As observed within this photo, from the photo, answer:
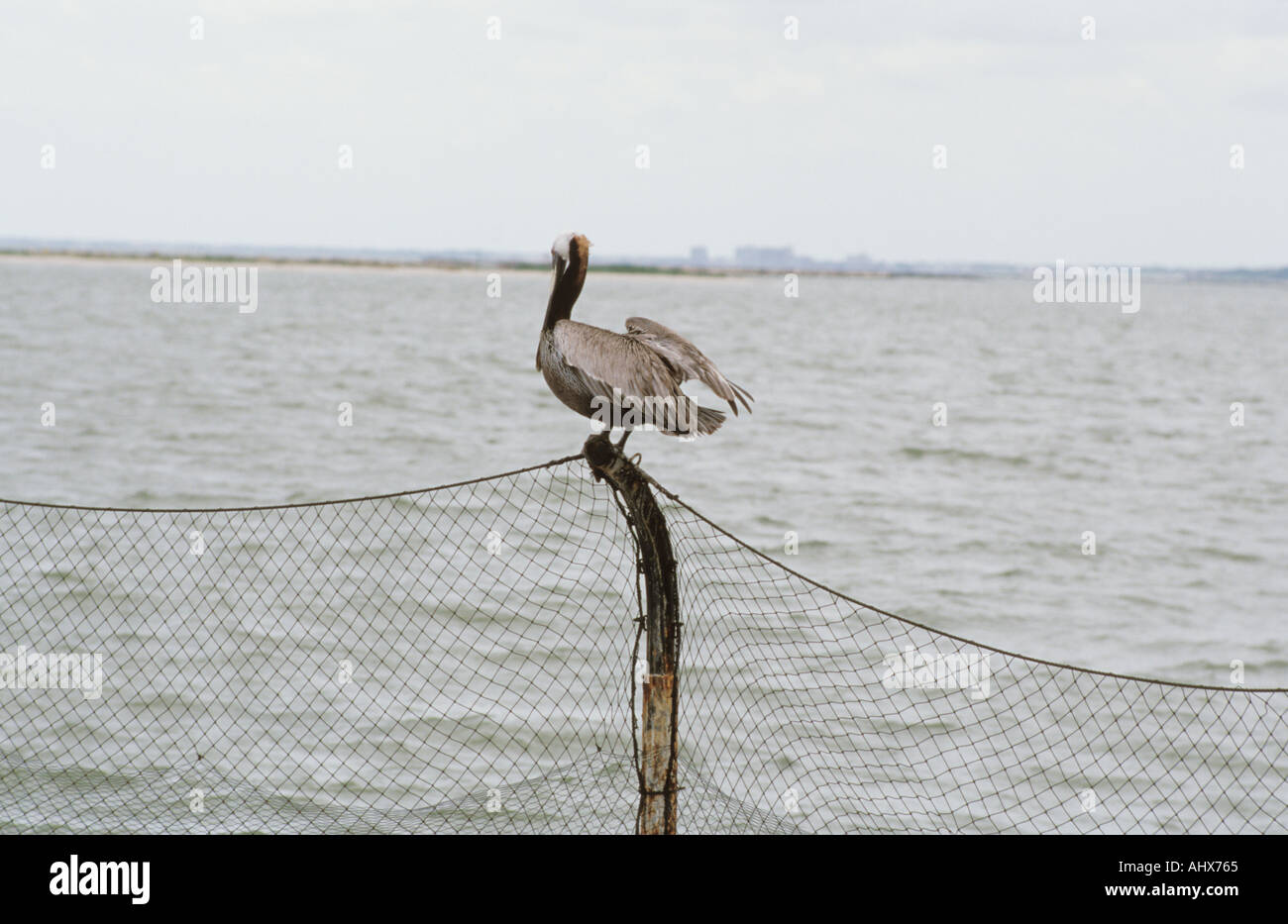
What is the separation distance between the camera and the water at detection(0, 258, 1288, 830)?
1698 cm

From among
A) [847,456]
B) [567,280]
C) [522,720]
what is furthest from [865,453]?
[567,280]

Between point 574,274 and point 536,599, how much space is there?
8613 millimetres

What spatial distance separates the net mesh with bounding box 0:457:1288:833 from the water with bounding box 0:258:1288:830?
0.26 meters

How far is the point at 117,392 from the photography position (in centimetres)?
3791

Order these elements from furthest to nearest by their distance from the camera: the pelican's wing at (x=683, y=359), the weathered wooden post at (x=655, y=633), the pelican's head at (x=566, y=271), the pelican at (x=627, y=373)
A: 1. the pelican's head at (x=566, y=271)
2. the pelican's wing at (x=683, y=359)
3. the pelican at (x=627, y=373)
4. the weathered wooden post at (x=655, y=633)

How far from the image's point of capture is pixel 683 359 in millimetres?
6281

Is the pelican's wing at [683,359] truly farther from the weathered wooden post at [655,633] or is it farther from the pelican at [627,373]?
the weathered wooden post at [655,633]

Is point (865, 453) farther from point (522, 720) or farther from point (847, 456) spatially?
point (522, 720)

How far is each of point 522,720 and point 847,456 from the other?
67.4ft

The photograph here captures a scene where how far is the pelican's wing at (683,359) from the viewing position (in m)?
6.14

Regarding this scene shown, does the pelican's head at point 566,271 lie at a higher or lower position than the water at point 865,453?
higher

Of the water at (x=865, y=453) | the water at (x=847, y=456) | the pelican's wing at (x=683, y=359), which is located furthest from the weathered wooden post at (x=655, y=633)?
the water at (x=865, y=453)

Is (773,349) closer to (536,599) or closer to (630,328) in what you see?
(536,599)
